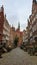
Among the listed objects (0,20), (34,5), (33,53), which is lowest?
(33,53)

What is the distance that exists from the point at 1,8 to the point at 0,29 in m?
12.4

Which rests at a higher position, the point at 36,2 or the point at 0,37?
the point at 36,2

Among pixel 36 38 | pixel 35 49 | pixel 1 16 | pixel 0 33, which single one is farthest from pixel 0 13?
pixel 35 49

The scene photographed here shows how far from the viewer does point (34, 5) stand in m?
125

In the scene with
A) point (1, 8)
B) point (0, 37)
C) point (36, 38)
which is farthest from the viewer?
point (1, 8)

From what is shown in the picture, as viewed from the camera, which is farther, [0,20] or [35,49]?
[0,20]

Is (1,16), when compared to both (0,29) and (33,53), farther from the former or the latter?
(33,53)

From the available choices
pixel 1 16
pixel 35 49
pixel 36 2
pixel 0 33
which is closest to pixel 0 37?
pixel 0 33

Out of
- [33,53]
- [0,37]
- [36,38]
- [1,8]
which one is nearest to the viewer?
[33,53]

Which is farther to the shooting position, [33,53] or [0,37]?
[0,37]

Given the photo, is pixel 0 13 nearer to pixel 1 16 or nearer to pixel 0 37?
pixel 1 16

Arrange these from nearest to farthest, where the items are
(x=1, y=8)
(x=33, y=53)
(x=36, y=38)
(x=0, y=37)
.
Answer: (x=33, y=53) → (x=36, y=38) → (x=0, y=37) → (x=1, y=8)

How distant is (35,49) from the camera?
193ft

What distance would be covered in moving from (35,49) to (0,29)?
190 ft
